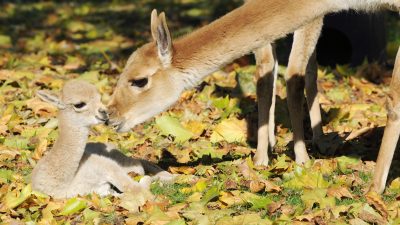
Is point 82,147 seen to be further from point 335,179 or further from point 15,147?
point 335,179

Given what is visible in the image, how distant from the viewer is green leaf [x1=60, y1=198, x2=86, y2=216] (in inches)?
258

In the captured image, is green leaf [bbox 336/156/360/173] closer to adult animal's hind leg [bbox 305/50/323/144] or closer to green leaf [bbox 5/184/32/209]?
adult animal's hind leg [bbox 305/50/323/144]

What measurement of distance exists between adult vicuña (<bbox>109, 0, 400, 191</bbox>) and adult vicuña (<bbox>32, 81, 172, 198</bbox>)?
27 cm

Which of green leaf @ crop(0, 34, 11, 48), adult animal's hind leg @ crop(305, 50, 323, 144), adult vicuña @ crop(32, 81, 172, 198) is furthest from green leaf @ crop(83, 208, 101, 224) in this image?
green leaf @ crop(0, 34, 11, 48)

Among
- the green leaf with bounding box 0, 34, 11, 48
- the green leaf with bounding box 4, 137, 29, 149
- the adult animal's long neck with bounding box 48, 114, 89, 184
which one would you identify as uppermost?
the adult animal's long neck with bounding box 48, 114, 89, 184

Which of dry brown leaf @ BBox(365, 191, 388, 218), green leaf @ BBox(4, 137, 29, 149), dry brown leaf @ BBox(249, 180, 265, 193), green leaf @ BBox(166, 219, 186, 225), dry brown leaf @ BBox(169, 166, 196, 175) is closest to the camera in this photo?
green leaf @ BBox(166, 219, 186, 225)

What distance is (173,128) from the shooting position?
883 cm

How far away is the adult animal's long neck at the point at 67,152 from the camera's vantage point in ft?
22.4

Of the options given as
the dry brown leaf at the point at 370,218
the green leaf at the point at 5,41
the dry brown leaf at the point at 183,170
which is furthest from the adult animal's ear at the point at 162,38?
the green leaf at the point at 5,41

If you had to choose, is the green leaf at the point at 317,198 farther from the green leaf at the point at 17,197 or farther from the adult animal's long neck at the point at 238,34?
the green leaf at the point at 17,197

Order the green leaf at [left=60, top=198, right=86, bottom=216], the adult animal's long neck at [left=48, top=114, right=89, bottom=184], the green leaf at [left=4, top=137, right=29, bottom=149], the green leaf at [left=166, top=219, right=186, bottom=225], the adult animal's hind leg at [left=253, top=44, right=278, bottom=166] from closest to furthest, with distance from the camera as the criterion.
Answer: the green leaf at [left=166, top=219, right=186, bottom=225], the green leaf at [left=60, top=198, right=86, bottom=216], the adult animal's long neck at [left=48, top=114, right=89, bottom=184], the adult animal's hind leg at [left=253, top=44, right=278, bottom=166], the green leaf at [left=4, top=137, right=29, bottom=149]

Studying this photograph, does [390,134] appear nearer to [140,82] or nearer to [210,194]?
[210,194]

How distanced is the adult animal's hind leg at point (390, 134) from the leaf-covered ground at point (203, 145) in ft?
0.48

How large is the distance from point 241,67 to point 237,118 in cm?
234
